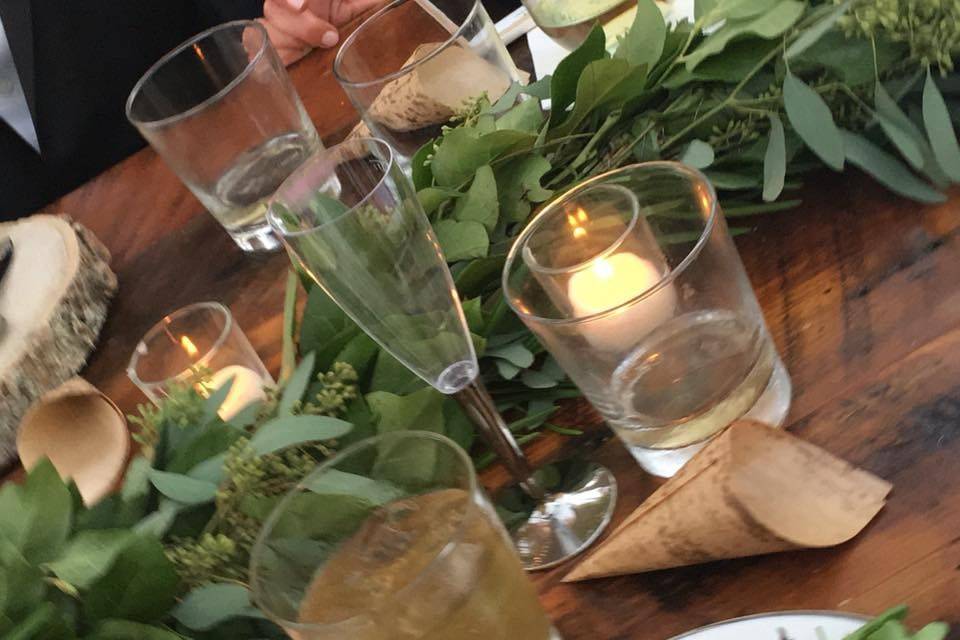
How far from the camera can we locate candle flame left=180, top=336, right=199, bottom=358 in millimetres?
812

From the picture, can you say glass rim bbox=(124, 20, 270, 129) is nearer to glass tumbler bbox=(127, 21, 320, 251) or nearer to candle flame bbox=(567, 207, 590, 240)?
glass tumbler bbox=(127, 21, 320, 251)

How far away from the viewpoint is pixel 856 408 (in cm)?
52

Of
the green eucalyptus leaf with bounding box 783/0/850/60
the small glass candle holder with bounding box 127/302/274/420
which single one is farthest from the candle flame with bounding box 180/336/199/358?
the green eucalyptus leaf with bounding box 783/0/850/60

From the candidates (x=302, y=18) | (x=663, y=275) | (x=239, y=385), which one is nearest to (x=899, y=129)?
(x=663, y=275)

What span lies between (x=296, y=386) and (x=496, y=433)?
0.44 ft

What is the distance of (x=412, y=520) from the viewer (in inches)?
18.3

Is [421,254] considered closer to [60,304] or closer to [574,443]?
[574,443]

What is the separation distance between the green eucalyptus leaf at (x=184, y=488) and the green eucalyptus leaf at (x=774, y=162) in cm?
36

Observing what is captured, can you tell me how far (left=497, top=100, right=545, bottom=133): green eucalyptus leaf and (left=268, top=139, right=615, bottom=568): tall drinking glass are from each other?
0.71 feet

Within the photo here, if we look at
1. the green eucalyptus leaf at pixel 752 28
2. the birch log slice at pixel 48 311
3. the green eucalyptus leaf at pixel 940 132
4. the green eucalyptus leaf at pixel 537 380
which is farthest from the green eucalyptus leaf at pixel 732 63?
the birch log slice at pixel 48 311

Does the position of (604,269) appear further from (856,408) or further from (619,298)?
(856,408)

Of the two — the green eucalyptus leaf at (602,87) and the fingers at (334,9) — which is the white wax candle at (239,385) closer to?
the green eucalyptus leaf at (602,87)

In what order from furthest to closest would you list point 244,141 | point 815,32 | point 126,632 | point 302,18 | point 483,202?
point 302,18, point 244,141, point 483,202, point 815,32, point 126,632

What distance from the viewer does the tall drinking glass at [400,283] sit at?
49cm
